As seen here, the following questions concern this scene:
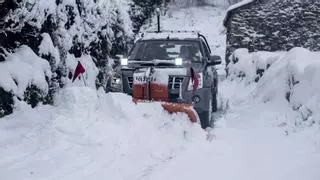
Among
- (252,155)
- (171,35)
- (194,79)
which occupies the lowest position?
(252,155)

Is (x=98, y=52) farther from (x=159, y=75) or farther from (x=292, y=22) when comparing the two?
(x=292, y=22)

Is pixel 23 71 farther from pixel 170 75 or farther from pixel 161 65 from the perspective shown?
pixel 170 75

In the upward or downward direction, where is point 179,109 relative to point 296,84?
upward

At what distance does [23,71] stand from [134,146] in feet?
12.0

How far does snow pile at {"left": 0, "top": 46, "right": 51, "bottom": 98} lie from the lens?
10352 millimetres

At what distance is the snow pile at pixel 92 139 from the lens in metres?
7.02

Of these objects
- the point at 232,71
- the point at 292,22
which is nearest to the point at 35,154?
the point at 232,71

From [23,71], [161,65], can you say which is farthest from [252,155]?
[23,71]

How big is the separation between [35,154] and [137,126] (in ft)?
5.70

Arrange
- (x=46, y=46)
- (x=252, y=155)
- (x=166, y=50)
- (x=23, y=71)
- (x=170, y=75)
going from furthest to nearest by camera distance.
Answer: (x=46, y=46), (x=166, y=50), (x=23, y=71), (x=170, y=75), (x=252, y=155)

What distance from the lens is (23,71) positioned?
10.8 m

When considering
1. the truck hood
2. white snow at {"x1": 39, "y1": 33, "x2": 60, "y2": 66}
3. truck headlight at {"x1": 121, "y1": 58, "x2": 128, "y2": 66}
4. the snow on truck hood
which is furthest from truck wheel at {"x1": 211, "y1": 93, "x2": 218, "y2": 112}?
white snow at {"x1": 39, "y1": 33, "x2": 60, "y2": 66}

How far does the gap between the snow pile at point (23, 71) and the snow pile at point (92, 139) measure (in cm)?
55

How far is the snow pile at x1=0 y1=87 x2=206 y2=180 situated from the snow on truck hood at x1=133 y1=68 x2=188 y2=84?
3.56ft
